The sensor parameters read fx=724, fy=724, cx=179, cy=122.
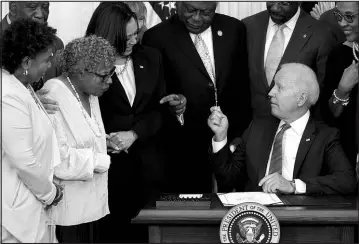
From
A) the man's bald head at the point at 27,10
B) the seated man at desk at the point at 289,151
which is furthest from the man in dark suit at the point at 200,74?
the man's bald head at the point at 27,10

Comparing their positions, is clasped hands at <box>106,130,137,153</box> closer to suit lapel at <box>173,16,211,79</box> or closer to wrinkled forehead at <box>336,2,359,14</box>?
suit lapel at <box>173,16,211,79</box>

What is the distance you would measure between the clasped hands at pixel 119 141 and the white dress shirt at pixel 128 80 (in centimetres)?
22

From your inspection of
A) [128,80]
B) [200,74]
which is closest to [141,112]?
[128,80]

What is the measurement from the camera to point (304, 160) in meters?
4.10

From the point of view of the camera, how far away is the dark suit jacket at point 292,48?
187 inches

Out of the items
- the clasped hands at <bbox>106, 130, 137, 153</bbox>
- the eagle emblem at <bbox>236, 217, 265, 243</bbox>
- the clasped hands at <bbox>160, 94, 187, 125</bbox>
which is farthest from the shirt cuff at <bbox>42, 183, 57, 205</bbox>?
the clasped hands at <bbox>160, 94, 187, 125</bbox>

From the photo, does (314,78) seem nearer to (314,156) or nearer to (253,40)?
(314,156)

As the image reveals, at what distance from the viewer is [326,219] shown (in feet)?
11.8

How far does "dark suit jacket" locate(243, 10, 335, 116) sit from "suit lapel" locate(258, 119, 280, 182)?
52 cm

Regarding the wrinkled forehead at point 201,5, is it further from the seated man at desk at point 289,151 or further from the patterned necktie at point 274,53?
the seated man at desk at point 289,151

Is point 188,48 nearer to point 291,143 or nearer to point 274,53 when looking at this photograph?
point 274,53

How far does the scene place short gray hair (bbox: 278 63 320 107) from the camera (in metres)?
4.14

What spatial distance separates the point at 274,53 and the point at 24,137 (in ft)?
6.73

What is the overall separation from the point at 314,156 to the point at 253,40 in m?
1.15
